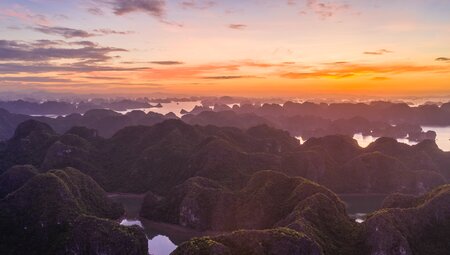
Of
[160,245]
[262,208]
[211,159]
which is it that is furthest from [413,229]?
[211,159]

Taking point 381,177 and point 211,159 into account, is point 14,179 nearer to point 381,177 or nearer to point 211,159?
point 211,159

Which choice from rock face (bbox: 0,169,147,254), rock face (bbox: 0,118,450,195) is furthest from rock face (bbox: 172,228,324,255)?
rock face (bbox: 0,118,450,195)

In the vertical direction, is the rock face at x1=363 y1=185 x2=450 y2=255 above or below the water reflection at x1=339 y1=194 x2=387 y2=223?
above

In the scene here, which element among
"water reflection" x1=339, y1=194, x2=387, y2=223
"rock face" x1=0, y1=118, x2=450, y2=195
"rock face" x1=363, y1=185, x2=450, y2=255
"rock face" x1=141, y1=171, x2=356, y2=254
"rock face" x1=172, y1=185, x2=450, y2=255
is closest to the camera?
"rock face" x1=172, y1=185, x2=450, y2=255

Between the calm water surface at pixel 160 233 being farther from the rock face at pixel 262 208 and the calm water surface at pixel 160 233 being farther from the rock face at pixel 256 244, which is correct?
the rock face at pixel 256 244

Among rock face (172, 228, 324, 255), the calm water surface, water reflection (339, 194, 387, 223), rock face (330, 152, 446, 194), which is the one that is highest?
rock face (172, 228, 324, 255)

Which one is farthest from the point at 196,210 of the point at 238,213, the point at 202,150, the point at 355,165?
the point at 355,165

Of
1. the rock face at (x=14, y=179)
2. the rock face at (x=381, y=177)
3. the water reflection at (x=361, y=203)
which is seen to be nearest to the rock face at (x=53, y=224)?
the rock face at (x=14, y=179)

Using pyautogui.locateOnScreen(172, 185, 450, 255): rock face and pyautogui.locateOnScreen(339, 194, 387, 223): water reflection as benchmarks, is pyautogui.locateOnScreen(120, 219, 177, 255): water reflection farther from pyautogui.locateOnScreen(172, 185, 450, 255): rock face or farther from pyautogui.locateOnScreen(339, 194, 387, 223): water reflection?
pyautogui.locateOnScreen(339, 194, 387, 223): water reflection
